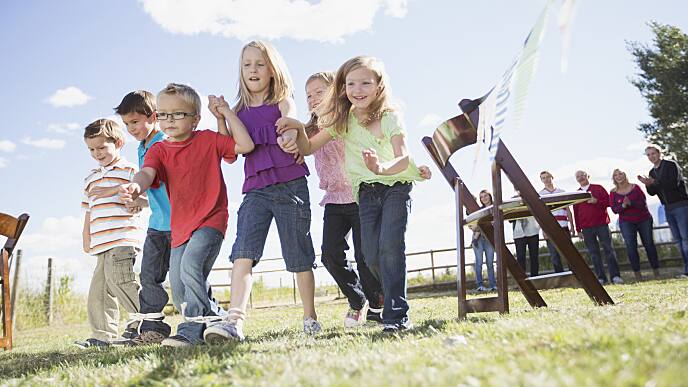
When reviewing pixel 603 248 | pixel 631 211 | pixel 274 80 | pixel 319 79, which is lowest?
pixel 603 248

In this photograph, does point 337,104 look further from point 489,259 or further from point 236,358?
point 489,259

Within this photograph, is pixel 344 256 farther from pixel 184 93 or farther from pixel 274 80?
pixel 184 93

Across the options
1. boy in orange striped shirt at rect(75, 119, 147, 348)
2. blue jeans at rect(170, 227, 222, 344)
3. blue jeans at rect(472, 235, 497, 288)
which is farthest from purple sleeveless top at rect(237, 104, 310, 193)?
blue jeans at rect(472, 235, 497, 288)

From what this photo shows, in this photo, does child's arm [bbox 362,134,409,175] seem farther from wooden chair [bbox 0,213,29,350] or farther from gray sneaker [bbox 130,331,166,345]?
wooden chair [bbox 0,213,29,350]

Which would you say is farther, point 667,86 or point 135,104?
point 667,86

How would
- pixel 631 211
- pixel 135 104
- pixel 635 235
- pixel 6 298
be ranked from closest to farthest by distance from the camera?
pixel 135 104, pixel 6 298, pixel 631 211, pixel 635 235

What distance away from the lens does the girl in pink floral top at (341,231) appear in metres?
4.95

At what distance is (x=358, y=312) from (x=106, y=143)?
2594 millimetres

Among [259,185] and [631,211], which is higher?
[631,211]

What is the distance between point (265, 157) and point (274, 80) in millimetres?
587

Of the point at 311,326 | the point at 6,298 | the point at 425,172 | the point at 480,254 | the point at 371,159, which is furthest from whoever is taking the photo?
the point at 480,254

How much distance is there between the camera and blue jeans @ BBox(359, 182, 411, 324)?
12.0 ft

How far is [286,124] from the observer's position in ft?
13.0

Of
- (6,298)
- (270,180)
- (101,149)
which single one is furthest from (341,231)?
(6,298)
